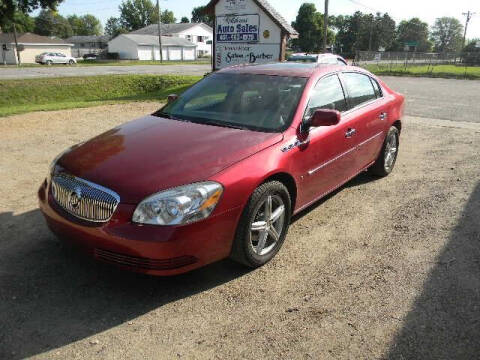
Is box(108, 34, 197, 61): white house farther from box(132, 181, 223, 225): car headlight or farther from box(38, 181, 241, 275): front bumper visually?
box(132, 181, 223, 225): car headlight

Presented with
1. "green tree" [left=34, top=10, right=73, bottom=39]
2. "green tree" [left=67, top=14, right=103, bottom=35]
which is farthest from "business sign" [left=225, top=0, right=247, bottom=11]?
"green tree" [left=67, top=14, right=103, bottom=35]

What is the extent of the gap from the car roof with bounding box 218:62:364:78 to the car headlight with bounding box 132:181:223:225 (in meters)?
1.99

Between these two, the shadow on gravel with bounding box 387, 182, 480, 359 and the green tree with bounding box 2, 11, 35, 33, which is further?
the green tree with bounding box 2, 11, 35, 33

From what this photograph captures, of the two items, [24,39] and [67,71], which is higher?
[24,39]

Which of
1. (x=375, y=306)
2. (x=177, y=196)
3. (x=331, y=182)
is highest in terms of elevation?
(x=177, y=196)

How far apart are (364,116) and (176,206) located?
2.94 m

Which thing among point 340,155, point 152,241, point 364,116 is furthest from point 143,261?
point 364,116

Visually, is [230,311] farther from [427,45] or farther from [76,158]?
[427,45]

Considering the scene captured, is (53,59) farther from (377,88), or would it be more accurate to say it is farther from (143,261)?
(143,261)

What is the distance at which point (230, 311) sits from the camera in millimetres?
2965

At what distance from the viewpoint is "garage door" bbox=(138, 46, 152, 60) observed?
217 feet

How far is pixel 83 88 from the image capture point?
18.8 m

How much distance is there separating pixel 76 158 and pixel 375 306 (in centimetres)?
259

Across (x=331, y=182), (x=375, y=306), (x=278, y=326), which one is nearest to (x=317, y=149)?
(x=331, y=182)
